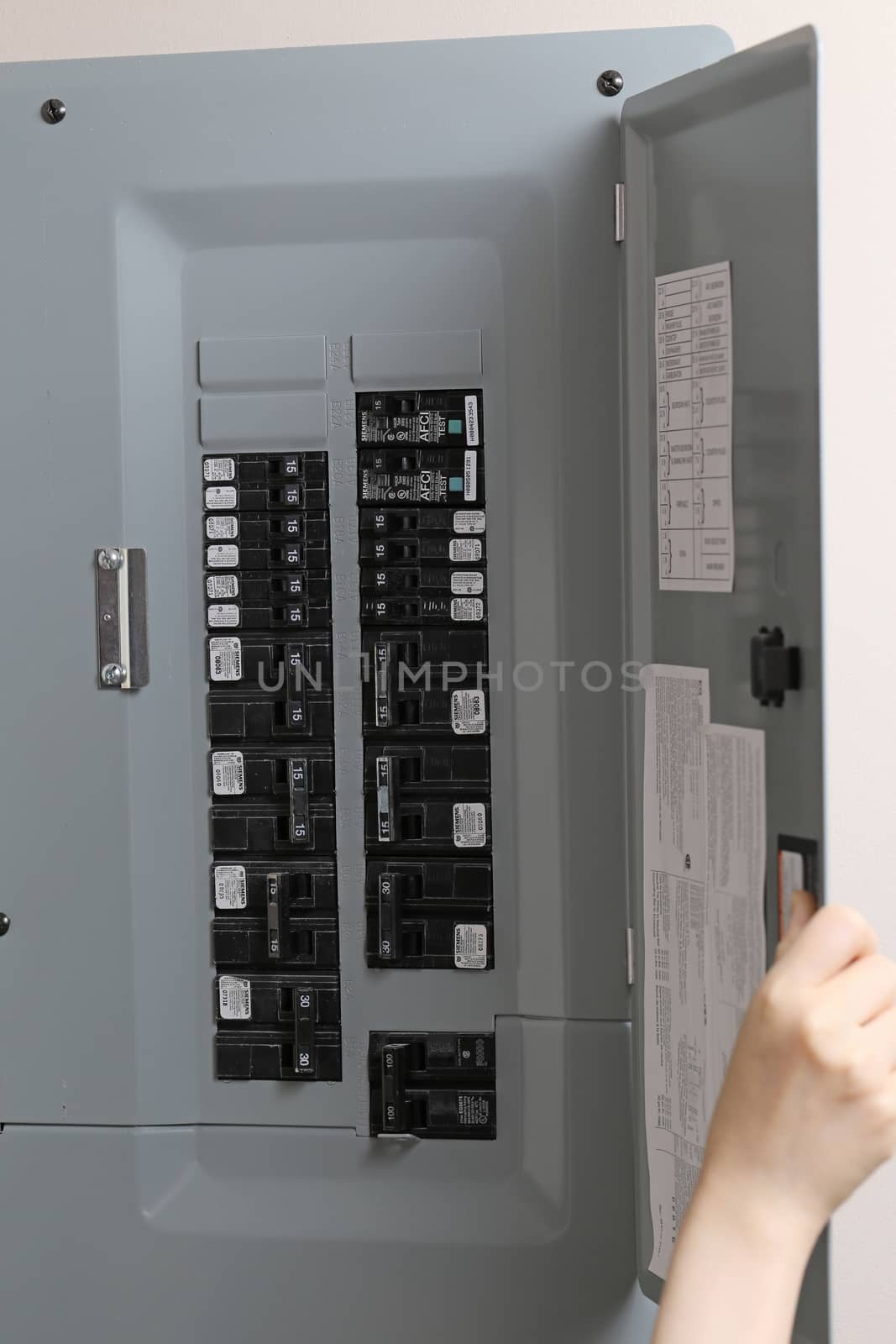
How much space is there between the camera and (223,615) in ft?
4.50

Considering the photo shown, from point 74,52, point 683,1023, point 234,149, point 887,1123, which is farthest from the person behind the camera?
point 74,52

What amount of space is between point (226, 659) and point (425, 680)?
0.79 feet

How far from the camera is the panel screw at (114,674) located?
1.36 metres

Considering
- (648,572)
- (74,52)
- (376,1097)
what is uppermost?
(74,52)

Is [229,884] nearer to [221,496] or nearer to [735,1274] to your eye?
[221,496]

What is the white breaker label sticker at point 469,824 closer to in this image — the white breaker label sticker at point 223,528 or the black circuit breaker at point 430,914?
the black circuit breaker at point 430,914

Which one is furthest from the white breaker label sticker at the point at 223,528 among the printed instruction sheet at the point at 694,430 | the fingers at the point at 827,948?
the fingers at the point at 827,948

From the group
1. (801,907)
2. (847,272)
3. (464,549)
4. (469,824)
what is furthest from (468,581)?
(847,272)

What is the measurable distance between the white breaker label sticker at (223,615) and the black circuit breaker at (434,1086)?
1.76ft

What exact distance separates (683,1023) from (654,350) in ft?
2.35

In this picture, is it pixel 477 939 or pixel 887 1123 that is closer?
pixel 887 1123

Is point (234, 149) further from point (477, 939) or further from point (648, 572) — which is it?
point (477, 939)

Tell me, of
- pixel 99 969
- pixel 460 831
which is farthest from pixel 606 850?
pixel 99 969

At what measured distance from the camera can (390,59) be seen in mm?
1293
